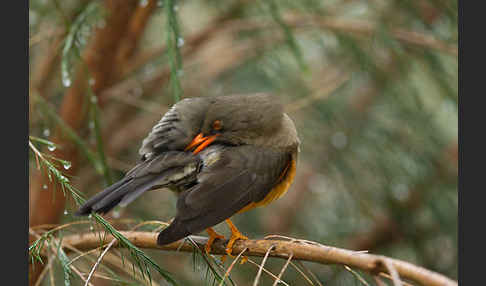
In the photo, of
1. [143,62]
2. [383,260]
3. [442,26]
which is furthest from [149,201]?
[383,260]

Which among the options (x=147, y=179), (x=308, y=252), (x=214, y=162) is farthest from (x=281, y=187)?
(x=308, y=252)

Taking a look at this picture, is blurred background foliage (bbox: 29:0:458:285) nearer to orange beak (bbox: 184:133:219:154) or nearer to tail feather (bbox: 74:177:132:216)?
orange beak (bbox: 184:133:219:154)

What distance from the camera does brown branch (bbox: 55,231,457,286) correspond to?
1.68m

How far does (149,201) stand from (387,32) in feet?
8.68

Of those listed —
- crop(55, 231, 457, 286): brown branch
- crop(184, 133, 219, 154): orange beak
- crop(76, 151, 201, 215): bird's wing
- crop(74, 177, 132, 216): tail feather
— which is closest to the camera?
crop(55, 231, 457, 286): brown branch

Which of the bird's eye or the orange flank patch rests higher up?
the bird's eye

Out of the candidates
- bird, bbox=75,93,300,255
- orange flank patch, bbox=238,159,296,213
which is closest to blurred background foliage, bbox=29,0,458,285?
bird, bbox=75,93,300,255

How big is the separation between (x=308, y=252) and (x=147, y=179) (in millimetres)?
864

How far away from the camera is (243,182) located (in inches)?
112

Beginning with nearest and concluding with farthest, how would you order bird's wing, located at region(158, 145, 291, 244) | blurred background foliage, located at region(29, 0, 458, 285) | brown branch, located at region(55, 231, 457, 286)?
brown branch, located at region(55, 231, 457, 286) < bird's wing, located at region(158, 145, 291, 244) < blurred background foliage, located at region(29, 0, 458, 285)

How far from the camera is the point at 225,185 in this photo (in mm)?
2768

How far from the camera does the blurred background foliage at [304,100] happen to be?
3936mm

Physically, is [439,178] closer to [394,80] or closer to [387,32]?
[394,80]

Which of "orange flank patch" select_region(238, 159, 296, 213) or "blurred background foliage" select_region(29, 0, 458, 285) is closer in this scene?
"orange flank patch" select_region(238, 159, 296, 213)
